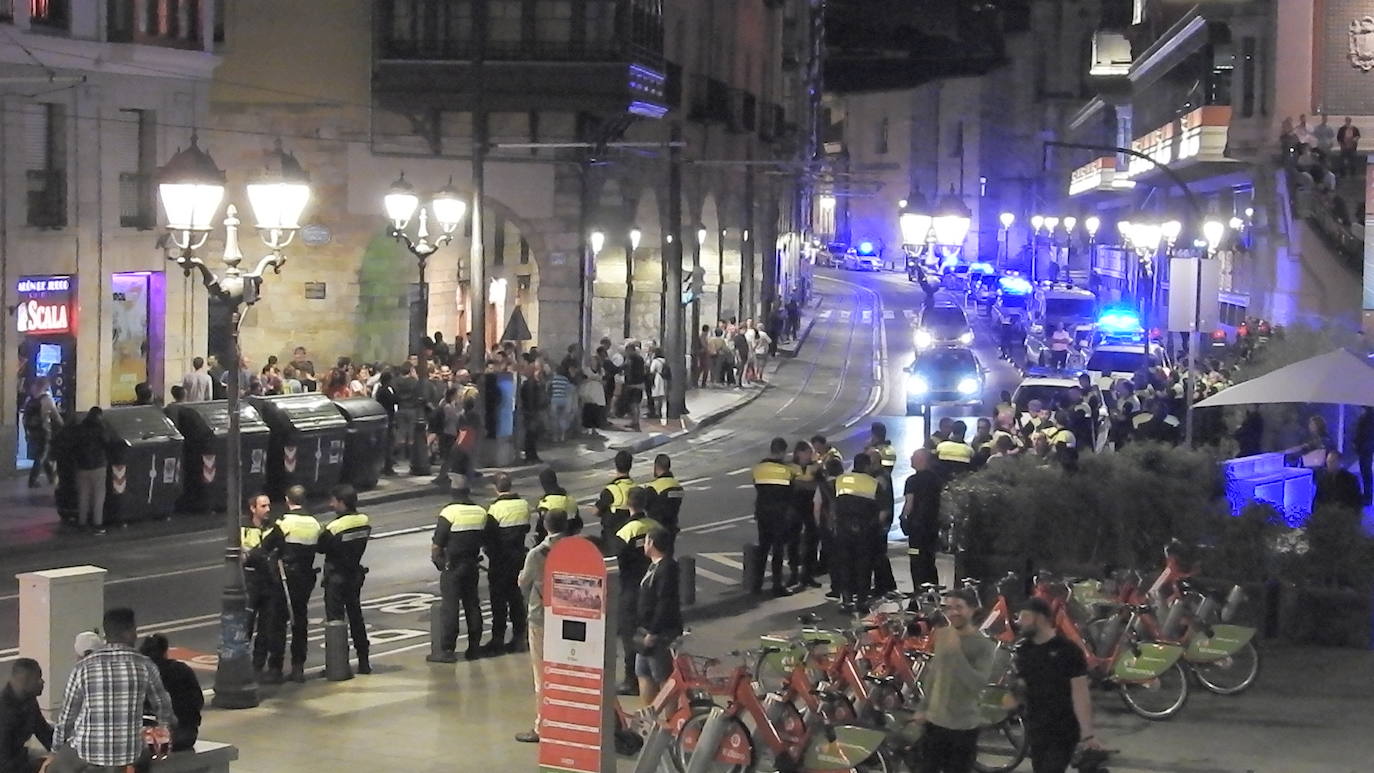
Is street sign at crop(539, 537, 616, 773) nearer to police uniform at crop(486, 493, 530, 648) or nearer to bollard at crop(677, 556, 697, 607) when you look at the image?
police uniform at crop(486, 493, 530, 648)

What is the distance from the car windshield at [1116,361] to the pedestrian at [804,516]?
2143 centimetres

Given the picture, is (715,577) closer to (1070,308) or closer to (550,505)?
(550,505)

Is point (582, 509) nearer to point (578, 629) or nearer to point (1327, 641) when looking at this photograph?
point (1327, 641)

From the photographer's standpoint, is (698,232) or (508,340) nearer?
(508,340)

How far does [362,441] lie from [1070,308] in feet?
107

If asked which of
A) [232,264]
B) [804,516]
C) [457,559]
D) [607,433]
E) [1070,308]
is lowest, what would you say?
[607,433]

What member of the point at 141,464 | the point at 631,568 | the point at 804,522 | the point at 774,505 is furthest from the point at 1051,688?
the point at 141,464

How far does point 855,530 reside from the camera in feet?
67.3

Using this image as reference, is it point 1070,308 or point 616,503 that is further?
point 1070,308

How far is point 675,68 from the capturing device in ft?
167

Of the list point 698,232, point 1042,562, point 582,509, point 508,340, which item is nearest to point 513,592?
point 1042,562

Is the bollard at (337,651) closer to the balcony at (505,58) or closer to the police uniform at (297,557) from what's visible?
the police uniform at (297,557)

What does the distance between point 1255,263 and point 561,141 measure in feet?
55.9

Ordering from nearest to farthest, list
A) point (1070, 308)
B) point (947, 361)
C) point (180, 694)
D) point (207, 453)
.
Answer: point (180, 694) < point (207, 453) < point (947, 361) < point (1070, 308)
